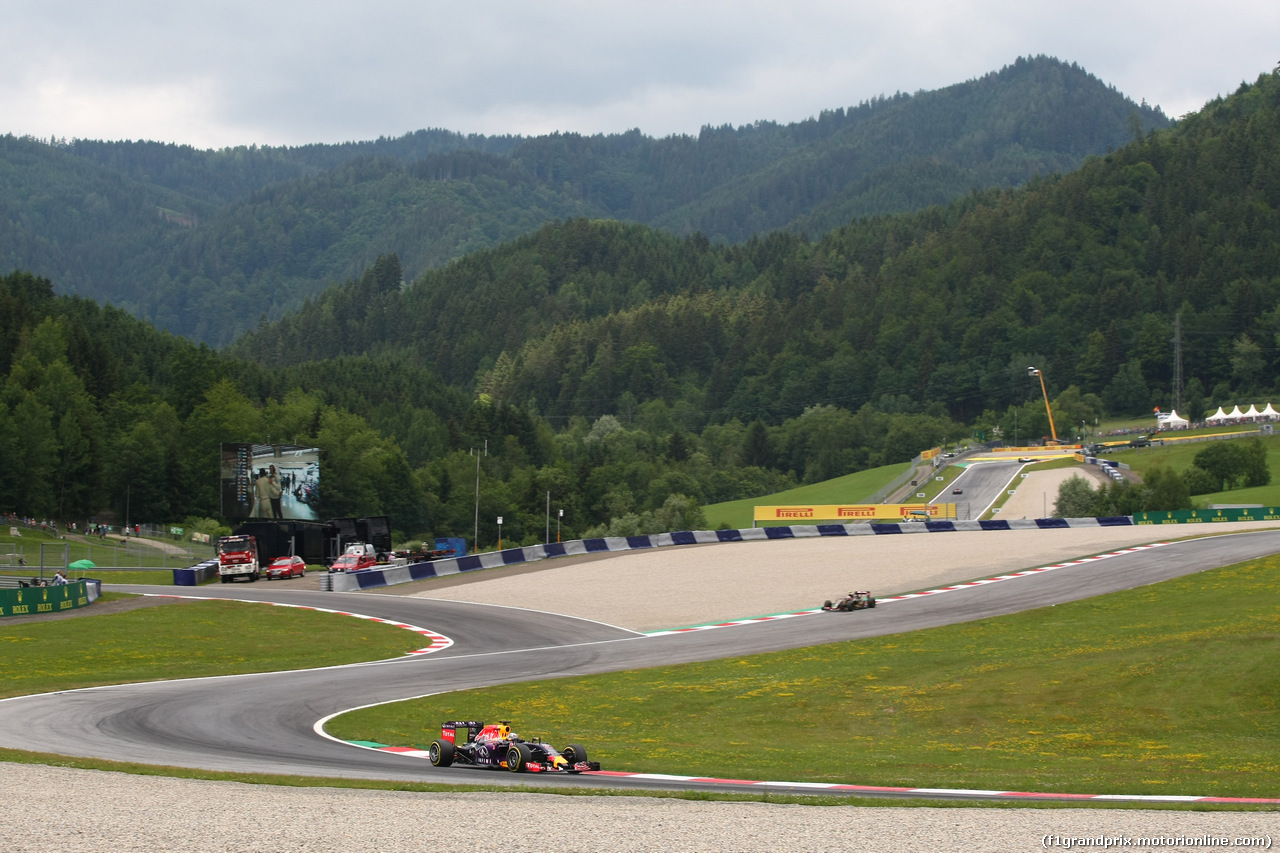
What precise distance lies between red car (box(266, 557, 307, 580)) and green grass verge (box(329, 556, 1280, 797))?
132 feet

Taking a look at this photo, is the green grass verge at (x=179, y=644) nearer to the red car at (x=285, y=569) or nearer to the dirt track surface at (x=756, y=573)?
the dirt track surface at (x=756, y=573)

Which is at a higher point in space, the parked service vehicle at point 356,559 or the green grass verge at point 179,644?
the parked service vehicle at point 356,559

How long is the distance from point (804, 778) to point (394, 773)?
6.46 metres

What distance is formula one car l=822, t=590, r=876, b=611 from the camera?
46.6 m

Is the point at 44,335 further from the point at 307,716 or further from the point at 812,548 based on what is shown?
the point at 307,716

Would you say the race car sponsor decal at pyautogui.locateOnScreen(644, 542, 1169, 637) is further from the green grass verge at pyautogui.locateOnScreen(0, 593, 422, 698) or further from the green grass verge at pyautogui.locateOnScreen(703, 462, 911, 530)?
the green grass verge at pyautogui.locateOnScreen(703, 462, 911, 530)

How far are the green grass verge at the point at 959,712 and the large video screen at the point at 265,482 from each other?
163 ft

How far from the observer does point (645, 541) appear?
75.9 meters

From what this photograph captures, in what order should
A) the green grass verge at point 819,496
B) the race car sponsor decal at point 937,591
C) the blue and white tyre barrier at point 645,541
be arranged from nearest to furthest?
the race car sponsor decal at point 937,591 → the blue and white tyre barrier at point 645,541 → the green grass verge at point 819,496

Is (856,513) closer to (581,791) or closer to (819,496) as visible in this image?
(819,496)

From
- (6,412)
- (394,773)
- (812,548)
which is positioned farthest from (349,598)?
(6,412)

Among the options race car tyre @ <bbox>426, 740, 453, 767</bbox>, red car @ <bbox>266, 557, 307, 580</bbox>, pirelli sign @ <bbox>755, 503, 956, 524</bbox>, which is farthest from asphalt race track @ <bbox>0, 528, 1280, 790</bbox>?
pirelli sign @ <bbox>755, 503, 956, 524</bbox>

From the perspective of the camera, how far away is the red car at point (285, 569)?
68.4m

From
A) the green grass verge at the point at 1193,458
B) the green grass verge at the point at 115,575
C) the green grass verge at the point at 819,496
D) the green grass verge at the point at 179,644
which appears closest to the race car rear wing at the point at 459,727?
the green grass verge at the point at 179,644
